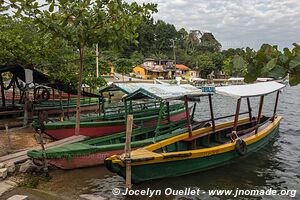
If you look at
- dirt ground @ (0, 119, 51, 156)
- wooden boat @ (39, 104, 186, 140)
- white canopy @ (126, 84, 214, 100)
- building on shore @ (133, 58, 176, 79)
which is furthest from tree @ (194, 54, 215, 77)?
white canopy @ (126, 84, 214, 100)

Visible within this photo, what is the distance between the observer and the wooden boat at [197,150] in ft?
27.4

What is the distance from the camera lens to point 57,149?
9.41m

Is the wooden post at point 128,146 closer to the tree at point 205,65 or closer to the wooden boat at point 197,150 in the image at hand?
the wooden boat at point 197,150

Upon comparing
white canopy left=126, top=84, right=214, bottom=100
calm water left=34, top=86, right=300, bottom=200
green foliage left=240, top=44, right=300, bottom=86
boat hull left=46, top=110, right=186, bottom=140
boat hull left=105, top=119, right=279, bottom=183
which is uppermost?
green foliage left=240, top=44, right=300, bottom=86

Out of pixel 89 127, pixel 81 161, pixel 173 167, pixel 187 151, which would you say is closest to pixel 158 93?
pixel 187 151

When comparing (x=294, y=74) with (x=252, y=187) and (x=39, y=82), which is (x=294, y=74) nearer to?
(x=252, y=187)

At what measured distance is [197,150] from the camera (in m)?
9.56

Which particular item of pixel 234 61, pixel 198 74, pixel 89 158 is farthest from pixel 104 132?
Answer: pixel 198 74

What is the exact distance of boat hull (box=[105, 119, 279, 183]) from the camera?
27.0ft

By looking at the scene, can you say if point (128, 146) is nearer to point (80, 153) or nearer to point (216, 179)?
point (80, 153)

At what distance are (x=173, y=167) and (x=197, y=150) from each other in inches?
39.1

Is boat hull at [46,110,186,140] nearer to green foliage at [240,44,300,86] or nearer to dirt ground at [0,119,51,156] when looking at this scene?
dirt ground at [0,119,51,156]

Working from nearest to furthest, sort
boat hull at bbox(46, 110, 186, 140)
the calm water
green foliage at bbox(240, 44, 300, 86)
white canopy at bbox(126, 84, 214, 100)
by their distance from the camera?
green foliage at bbox(240, 44, 300, 86) → the calm water → white canopy at bbox(126, 84, 214, 100) → boat hull at bbox(46, 110, 186, 140)

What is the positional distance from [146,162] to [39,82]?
33.0 feet
